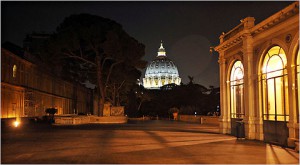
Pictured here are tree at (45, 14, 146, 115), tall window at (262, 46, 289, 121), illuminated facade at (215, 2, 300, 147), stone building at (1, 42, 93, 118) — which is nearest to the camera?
illuminated facade at (215, 2, 300, 147)

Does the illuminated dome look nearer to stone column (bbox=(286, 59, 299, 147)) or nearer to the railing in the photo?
the railing

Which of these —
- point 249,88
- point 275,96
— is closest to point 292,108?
point 275,96

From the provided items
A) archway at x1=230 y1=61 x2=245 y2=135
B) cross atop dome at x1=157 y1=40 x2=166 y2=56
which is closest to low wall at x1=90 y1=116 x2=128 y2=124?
archway at x1=230 y1=61 x2=245 y2=135

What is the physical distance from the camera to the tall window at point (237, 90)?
20.3m

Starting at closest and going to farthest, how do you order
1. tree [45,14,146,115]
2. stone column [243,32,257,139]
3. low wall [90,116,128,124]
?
stone column [243,32,257,139] → tree [45,14,146,115] → low wall [90,116,128,124]

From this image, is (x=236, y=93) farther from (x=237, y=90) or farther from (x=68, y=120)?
(x=68, y=120)

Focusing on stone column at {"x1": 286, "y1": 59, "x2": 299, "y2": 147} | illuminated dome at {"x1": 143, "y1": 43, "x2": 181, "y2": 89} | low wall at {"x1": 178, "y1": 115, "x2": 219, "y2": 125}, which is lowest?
low wall at {"x1": 178, "y1": 115, "x2": 219, "y2": 125}

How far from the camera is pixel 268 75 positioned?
17.0 metres

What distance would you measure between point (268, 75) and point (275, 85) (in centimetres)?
62

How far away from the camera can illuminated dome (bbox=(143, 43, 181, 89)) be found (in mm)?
170875

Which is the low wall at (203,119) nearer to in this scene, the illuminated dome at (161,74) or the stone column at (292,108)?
the stone column at (292,108)

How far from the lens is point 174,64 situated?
17975 centimetres

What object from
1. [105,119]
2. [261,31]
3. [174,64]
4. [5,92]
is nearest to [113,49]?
[105,119]

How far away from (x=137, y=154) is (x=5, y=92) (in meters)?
27.2
